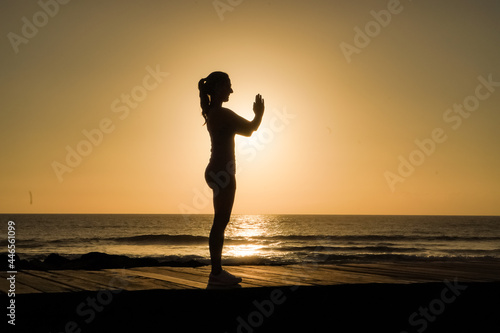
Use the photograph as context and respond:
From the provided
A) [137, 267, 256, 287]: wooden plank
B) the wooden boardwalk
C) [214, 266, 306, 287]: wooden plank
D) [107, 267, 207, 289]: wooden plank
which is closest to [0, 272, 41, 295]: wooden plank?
the wooden boardwalk

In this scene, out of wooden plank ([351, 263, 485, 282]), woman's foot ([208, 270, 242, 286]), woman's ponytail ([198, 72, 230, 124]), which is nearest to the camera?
woman's foot ([208, 270, 242, 286])

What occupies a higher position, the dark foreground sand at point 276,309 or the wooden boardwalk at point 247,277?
the wooden boardwalk at point 247,277

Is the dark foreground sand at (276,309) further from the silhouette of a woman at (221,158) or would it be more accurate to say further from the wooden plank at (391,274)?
the silhouette of a woman at (221,158)

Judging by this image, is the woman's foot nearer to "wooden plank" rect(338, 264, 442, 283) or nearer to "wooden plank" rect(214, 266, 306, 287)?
"wooden plank" rect(214, 266, 306, 287)

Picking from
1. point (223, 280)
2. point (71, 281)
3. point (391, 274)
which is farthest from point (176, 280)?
point (391, 274)

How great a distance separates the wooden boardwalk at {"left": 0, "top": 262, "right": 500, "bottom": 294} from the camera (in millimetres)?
4457

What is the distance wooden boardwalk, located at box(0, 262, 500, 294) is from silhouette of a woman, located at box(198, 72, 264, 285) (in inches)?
13.5

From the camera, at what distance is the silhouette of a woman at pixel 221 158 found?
4828mm

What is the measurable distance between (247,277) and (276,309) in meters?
0.99


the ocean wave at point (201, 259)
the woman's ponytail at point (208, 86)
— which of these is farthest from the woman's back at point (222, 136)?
the ocean wave at point (201, 259)

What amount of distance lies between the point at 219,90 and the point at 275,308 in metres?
2.12

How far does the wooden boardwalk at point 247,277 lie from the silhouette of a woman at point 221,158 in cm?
34

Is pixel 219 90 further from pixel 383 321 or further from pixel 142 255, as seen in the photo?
pixel 142 255

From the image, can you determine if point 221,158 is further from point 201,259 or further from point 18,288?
point 201,259
